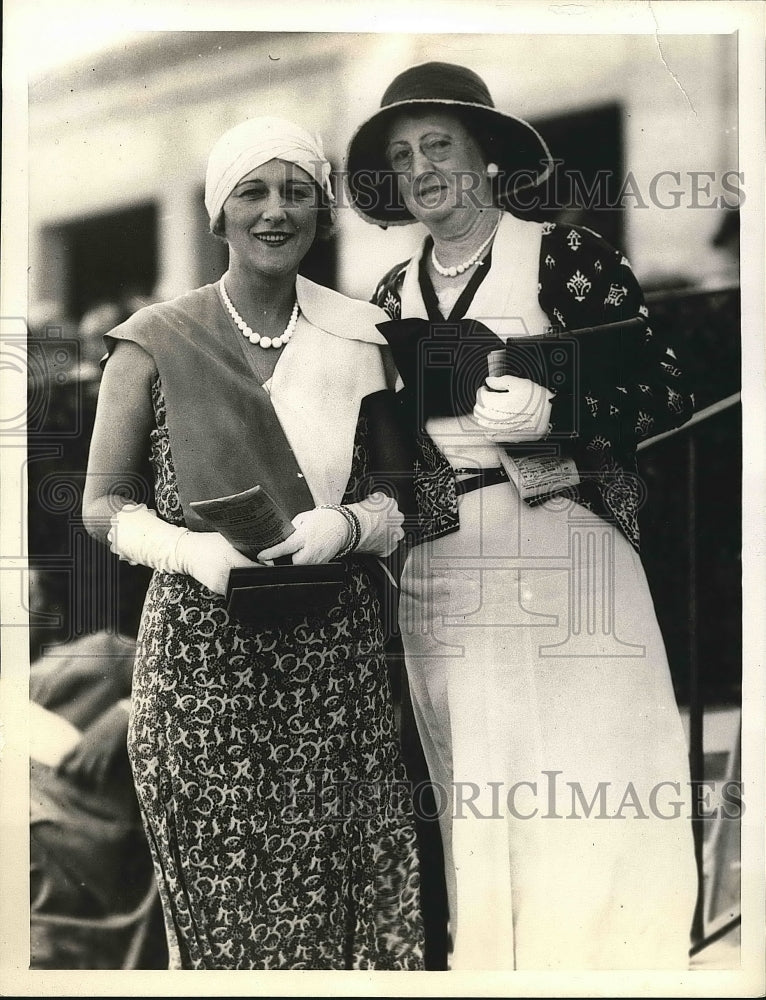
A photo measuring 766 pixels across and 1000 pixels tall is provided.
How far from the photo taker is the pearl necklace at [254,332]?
164 cm

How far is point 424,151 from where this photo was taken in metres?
1.66

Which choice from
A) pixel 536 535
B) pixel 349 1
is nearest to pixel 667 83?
pixel 349 1

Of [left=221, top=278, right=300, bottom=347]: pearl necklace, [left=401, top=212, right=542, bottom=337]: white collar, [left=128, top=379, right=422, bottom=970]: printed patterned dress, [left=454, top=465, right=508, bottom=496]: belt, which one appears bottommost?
[left=128, top=379, right=422, bottom=970]: printed patterned dress

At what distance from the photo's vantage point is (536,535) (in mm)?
1665

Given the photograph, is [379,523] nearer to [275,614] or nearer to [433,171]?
[275,614]

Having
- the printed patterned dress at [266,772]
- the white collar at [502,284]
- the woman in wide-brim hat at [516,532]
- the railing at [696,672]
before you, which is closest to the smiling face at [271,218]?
the woman in wide-brim hat at [516,532]

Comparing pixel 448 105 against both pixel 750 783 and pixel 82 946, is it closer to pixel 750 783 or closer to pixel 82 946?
pixel 750 783

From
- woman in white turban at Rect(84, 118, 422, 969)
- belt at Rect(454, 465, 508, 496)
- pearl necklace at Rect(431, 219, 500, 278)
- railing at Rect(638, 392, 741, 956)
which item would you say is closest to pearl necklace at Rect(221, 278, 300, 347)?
woman in white turban at Rect(84, 118, 422, 969)

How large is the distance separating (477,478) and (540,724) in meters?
0.49

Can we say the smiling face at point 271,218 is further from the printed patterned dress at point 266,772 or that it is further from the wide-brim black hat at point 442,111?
the printed patterned dress at point 266,772

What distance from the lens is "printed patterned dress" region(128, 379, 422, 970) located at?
1611 mm

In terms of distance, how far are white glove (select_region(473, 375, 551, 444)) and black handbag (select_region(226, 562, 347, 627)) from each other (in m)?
0.39

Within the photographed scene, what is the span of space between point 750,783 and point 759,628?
1.00 feet

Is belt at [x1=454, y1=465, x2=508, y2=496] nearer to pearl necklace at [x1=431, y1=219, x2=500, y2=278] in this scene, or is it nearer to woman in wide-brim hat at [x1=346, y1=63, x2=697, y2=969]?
woman in wide-brim hat at [x1=346, y1=63, x2=697, y2=969]
